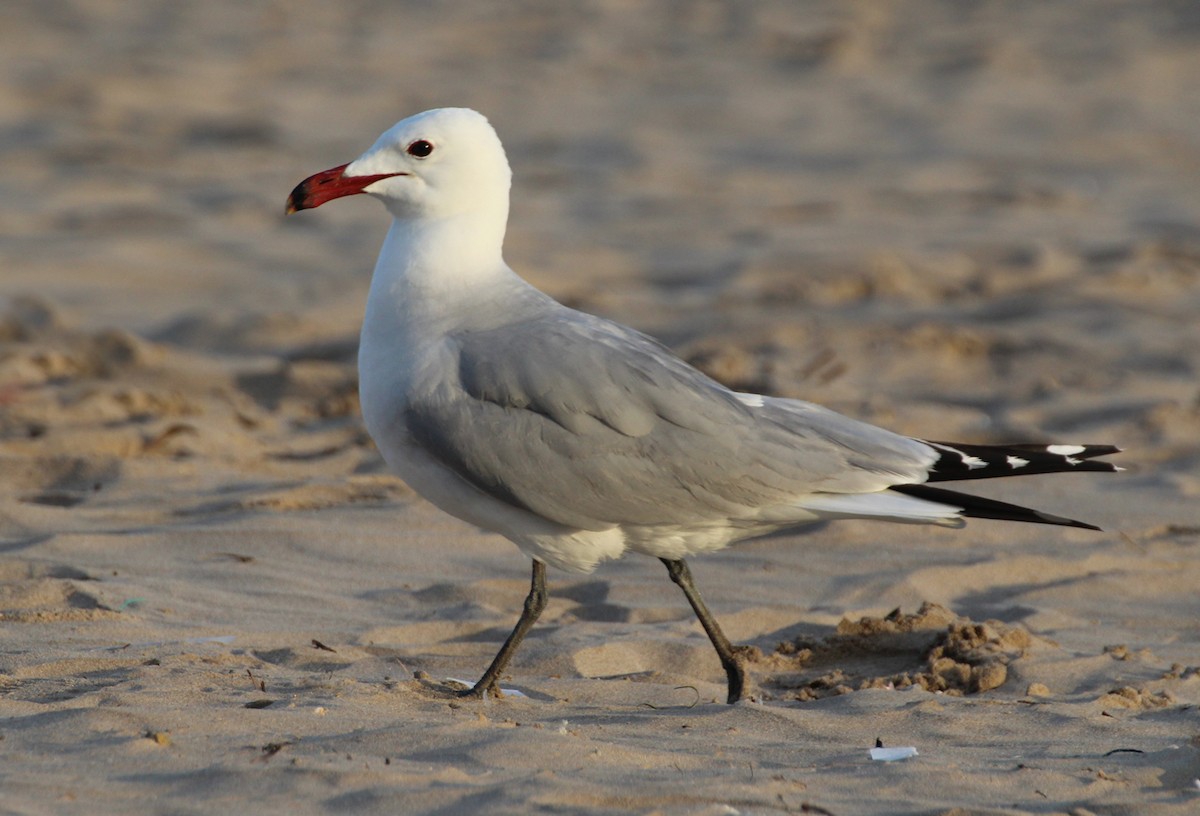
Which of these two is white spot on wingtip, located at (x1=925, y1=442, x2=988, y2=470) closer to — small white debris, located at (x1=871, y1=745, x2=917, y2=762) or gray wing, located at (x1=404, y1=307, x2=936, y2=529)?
gray wing, located at (x1=404, y1=307, x2=936, y2=529)

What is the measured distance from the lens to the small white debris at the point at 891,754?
12.0ft

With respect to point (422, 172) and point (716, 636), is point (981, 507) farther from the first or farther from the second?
point (422, 172)

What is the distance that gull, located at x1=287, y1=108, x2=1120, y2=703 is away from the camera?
4.32 m

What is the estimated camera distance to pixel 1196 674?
471cm

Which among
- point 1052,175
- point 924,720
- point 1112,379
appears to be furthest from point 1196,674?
point 1052,175

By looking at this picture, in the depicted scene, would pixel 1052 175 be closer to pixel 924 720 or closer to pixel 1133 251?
pixel 1133 251

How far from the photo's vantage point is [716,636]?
4.55 meters

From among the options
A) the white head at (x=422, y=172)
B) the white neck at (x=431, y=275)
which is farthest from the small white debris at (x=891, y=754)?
the white head at (x=422, y=172)

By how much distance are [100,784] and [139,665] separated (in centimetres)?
110

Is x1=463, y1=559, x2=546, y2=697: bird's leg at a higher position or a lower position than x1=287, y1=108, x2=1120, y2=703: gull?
lower

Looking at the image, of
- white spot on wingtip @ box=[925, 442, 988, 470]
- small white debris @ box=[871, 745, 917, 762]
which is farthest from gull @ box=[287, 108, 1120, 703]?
small white debris @ box=[871, 745, 917, 762]

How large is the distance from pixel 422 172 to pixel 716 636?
1.53 metres

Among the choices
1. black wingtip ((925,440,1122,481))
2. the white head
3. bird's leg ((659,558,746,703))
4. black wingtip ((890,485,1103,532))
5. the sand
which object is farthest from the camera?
the white head

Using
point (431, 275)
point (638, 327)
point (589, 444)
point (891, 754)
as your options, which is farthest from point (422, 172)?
point (638, 327)
